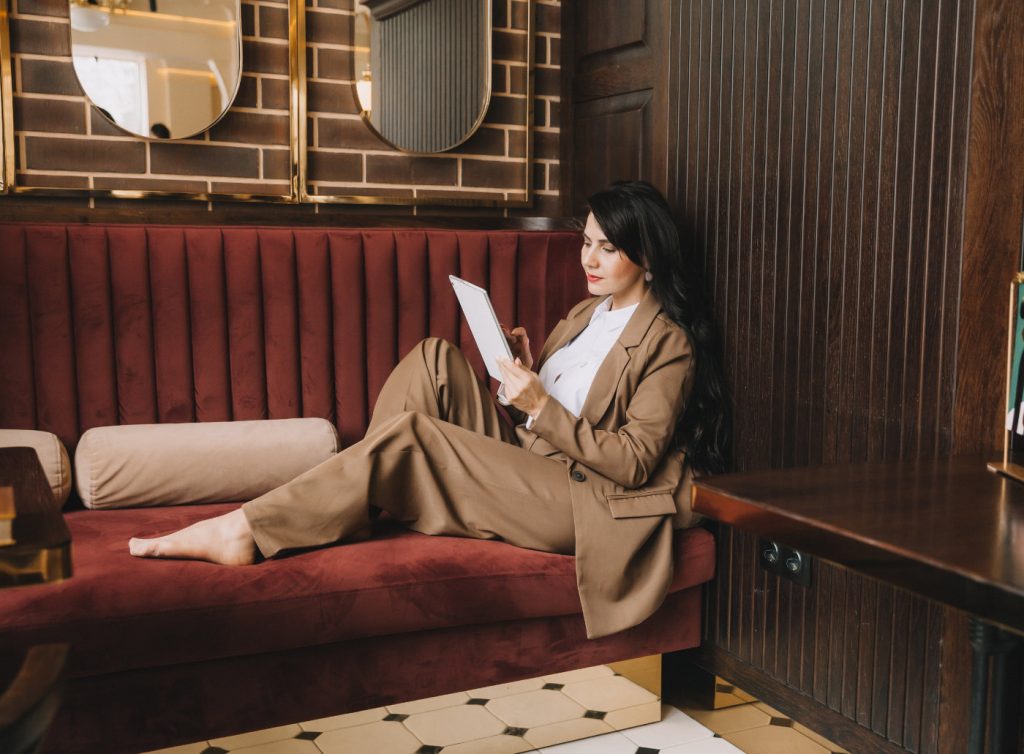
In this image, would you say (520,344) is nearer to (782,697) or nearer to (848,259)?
(848,259)

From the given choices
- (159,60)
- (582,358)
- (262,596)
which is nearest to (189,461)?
(262,596)

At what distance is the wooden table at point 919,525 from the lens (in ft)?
3.52

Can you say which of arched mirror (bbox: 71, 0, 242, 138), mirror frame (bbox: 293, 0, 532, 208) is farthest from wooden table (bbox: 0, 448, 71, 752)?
mirror frame (bbox: 293, 0, 532, 208)

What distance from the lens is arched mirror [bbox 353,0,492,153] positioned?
Result: 121 inches

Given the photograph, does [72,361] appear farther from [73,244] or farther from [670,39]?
[670,39]

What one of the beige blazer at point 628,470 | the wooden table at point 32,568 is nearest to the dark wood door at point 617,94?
the beige blazer at point 628,470

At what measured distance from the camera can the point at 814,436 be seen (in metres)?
2.29

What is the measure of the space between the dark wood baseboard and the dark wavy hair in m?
0.51

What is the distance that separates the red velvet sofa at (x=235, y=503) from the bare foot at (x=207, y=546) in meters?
0.04

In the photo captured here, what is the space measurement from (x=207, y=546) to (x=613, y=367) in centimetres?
103

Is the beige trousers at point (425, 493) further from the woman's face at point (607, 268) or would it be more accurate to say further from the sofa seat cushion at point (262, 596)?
the woman's face at point (607, 268)

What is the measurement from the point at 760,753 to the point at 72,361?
1.99m

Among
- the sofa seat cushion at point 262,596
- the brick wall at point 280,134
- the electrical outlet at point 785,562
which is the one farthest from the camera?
the brick wall at point 280,134

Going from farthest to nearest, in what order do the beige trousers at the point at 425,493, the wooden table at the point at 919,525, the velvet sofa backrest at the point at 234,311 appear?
the velvet sofa backrest at the point at 234,311, the beige trousers at the point at 425,493, the wooden table at the point at 919,525
